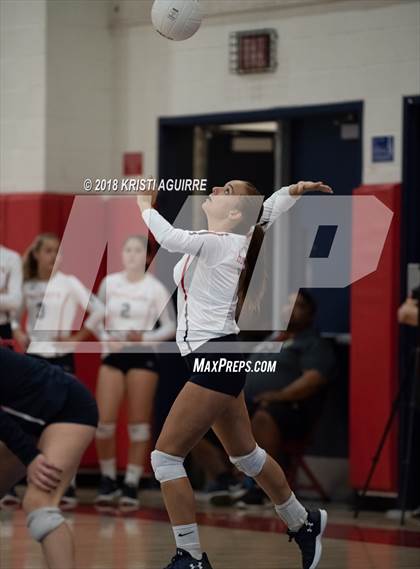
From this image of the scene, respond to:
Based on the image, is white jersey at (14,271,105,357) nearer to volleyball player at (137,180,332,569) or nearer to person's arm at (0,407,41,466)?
volleyball player at (137,180,332,569)

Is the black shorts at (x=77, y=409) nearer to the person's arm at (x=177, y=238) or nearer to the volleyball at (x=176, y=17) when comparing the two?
the person's arm at (x=177, y=238)

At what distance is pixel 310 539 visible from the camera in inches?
271

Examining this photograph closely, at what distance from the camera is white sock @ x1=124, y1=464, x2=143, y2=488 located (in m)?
9.94

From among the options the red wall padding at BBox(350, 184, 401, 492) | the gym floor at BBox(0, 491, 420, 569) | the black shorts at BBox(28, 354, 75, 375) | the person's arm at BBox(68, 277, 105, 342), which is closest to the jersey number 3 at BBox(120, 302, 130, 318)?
the person's arm at BBox(68, 277, 105, 342)

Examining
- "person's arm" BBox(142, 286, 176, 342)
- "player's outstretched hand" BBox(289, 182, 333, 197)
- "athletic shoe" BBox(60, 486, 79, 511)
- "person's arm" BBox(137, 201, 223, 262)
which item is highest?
"player's outstretched hand" BBox(289, 182, 333, 197)

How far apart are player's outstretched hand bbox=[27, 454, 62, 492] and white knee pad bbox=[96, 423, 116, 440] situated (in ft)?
15.7

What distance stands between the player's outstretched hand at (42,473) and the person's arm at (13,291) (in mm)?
4246

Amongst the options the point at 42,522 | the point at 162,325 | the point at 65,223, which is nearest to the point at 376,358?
the point at 162,325

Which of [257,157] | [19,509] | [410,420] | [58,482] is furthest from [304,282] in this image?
[58,482]

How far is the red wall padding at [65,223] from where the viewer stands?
10.8 meters

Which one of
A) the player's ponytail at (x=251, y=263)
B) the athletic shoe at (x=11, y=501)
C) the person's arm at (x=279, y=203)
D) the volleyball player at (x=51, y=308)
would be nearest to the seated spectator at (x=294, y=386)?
the volleyball player at (x=51, y=308)

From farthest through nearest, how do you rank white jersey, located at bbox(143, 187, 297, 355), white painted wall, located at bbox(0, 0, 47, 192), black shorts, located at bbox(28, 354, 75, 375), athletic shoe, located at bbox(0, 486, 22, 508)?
1. white painted wall, located at bbox(0, 0, 47, 192)
2. black shorts, located at bbox(28, 354, 75, 375)
3. athletic shoe, located at bbox(0, 486, 22, 508)
4. white jersey, located at bbox(143, 187, 297, 355)

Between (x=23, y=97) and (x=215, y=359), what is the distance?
4762 millimetres

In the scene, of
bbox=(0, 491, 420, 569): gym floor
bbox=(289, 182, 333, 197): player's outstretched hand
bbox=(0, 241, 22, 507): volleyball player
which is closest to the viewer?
bbox=(289, 182, 333, 197): player's outstretched hand
